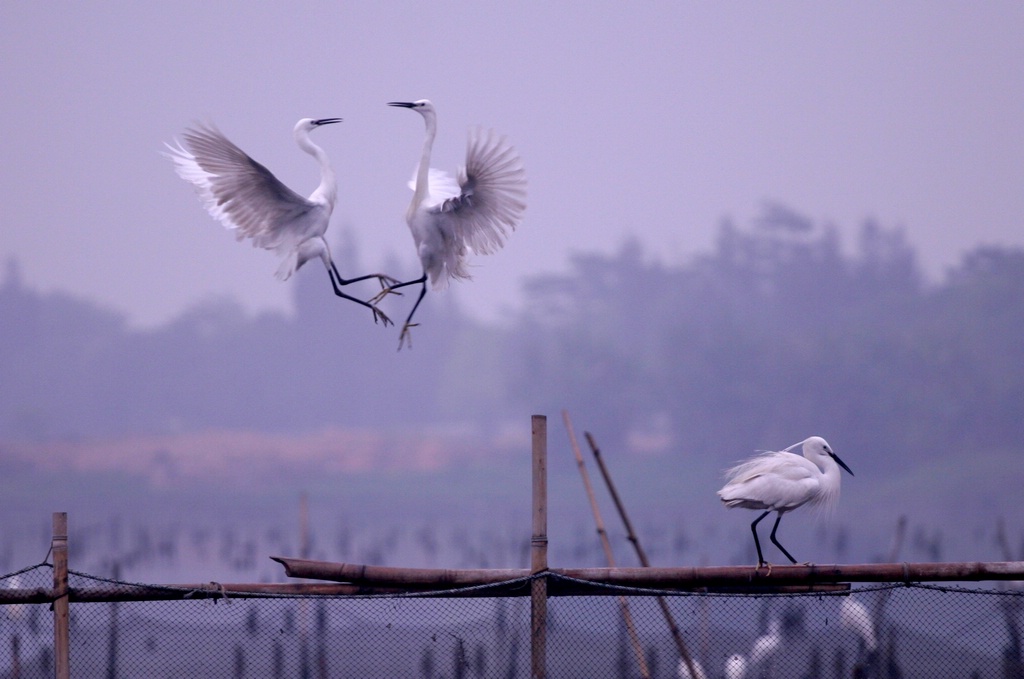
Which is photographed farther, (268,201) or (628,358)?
(628,358)

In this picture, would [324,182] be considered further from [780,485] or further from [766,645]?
[766,645]

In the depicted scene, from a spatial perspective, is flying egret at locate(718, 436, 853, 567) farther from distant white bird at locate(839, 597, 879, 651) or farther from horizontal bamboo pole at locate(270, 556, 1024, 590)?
distant white bird at locate(839, 597, 879, 651)

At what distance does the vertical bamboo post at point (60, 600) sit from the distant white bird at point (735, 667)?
12.3 feet

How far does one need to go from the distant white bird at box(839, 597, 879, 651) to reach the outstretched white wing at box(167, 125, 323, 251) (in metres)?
4.46

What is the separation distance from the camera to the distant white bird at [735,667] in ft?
25.0

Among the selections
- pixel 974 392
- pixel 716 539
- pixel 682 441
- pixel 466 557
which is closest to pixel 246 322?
pixel 682 441

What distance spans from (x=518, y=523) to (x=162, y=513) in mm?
13784

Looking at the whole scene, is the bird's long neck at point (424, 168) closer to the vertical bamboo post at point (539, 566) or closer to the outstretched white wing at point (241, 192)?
the outstretched white wing at point (241, 192)

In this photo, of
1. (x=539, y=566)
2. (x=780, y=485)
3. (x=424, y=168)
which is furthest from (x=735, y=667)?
(x=424, y=168)

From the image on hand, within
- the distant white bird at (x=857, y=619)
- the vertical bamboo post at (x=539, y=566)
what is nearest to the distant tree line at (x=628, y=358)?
the distant white bird at (x=857, y=619)

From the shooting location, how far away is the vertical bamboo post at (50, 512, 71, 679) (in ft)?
19.0

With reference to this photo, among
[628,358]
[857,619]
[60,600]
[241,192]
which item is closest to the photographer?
[60,600]

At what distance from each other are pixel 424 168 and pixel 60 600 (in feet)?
9.50

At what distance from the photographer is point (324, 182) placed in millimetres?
7023
